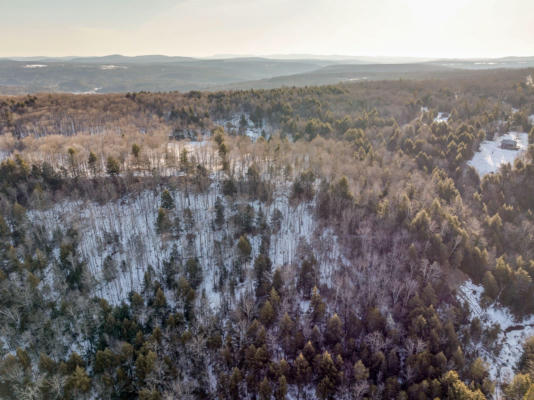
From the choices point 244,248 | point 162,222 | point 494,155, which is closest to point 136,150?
point 162,222

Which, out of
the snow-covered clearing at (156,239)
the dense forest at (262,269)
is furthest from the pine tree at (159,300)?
the snow-covered clearing at (156,239)

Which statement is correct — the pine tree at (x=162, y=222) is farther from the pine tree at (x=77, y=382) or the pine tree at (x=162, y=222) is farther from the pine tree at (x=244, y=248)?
the pine tree at (x=77, y=382)

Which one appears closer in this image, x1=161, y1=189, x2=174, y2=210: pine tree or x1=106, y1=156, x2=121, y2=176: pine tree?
x1=161, y1=189, x2=174, y2=210: pine tree

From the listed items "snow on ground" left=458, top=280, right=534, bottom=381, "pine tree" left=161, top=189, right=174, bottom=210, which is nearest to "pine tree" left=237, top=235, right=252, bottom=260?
"pine tree" left=161, top=189, right=174, bottom=210

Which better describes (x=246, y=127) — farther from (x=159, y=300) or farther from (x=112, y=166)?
(x=159, y=300)

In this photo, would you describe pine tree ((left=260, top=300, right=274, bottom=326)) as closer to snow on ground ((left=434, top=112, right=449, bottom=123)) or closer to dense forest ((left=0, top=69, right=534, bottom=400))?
dense forest ((left=0, top=69, right=534, bottom=400))
